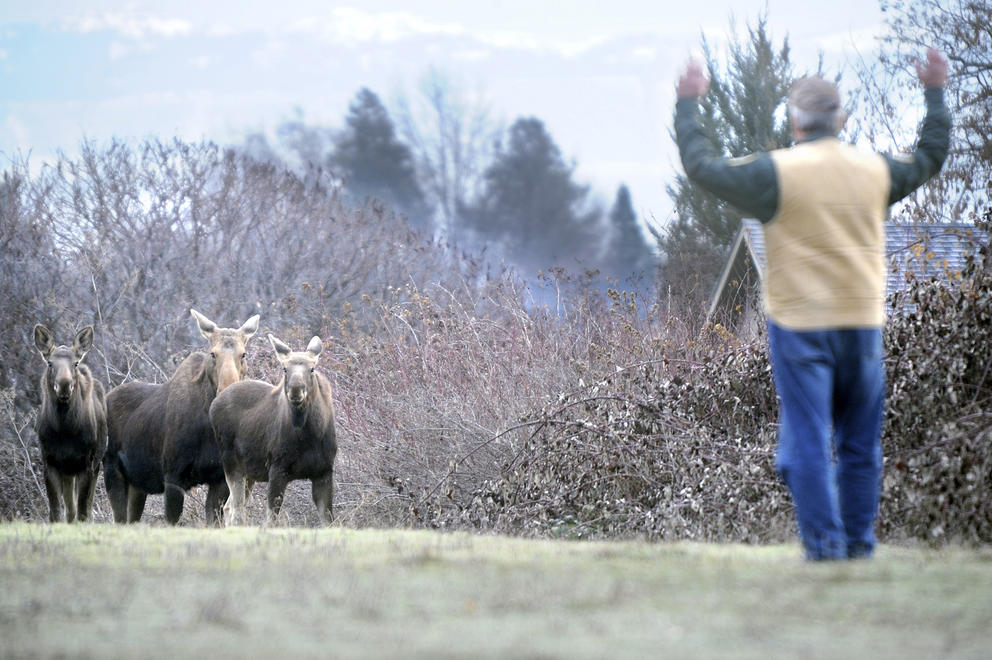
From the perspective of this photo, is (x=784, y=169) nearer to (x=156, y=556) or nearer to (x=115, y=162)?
(x=156, y=556)

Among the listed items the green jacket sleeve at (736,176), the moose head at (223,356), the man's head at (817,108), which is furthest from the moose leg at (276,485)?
the man's head at (817,108)

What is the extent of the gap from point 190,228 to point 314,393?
1604 cm

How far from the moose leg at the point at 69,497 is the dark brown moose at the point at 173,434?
3.10 ft

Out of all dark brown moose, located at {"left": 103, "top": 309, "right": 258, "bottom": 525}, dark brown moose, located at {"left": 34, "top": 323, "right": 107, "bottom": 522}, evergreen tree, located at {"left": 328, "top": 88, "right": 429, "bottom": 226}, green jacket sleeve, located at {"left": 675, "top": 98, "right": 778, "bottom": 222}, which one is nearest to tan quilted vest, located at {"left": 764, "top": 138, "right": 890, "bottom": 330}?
green jacket sleeve, located at {"left": 675, "top": 98, "right": 778, "bottom": 222}

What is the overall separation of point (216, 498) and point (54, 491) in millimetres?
1781

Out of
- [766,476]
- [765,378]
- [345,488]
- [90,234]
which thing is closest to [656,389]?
[765,378]

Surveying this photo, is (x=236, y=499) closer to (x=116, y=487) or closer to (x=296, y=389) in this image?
(x=296, y=389)

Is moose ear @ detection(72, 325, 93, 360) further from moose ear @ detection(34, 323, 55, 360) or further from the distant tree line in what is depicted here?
the distant tree line

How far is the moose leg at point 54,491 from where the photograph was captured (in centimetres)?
1319

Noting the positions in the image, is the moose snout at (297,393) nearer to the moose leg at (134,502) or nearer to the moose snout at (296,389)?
the moose snout at (296,389)

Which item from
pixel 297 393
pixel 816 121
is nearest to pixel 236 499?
pixel 297 393

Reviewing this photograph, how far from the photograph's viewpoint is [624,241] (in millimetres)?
35406

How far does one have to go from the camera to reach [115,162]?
92.1 ft

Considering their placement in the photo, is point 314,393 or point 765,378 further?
→ point 314,393
